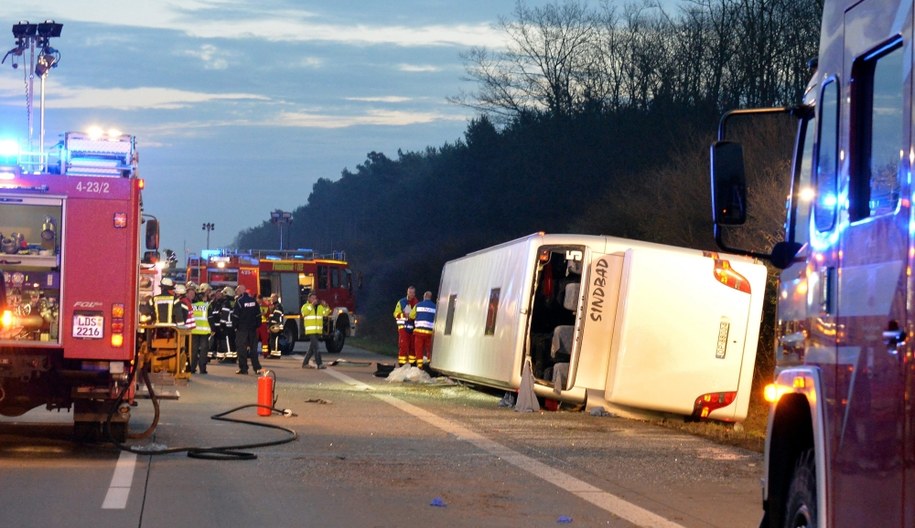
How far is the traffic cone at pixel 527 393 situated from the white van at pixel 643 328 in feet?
0.37

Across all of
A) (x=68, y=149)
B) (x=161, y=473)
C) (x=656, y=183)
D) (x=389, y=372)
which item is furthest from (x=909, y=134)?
(x=656, y=183)

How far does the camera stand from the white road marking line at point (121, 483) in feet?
31.0

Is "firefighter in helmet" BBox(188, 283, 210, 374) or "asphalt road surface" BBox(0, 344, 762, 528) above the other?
"asphalt road surface" BBox(0, 344, 762, 528)

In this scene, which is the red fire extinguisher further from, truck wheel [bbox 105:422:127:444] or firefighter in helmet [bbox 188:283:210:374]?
firefighter in helmet [bbox 188:283:210:374]

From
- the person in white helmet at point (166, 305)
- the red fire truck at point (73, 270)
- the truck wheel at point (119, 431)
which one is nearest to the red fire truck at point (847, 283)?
the red fire truck at point (73, 270)

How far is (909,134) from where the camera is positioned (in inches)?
159

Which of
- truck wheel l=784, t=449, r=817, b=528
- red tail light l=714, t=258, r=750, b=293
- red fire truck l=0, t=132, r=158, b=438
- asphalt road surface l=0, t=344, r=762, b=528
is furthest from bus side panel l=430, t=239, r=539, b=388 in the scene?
truck wheel l=784, t=449, r=817, b=528

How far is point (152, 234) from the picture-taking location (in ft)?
44.4

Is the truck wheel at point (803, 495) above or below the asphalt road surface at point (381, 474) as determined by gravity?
above

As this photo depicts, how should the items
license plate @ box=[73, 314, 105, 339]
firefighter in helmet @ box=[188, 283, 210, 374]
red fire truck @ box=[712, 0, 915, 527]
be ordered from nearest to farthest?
red fire truck @ box=[712, 0, 915, 527] < license plate @ box=[73, 314, 105, 339] < firefighter in helmet @ box=[188, 283, 210, 374]

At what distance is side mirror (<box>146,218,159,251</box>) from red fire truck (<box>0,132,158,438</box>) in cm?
94

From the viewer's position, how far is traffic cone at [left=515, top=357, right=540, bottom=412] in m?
17.6

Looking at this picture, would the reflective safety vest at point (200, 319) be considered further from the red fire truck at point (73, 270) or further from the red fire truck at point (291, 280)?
the red fire truck at point (73, 270)

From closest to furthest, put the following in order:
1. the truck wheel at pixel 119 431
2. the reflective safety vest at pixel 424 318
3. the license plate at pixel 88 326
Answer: the license plate at pixel 88 326
the truck wheel at pixel 119 431
the reflective safety vest at pixel 424 318
